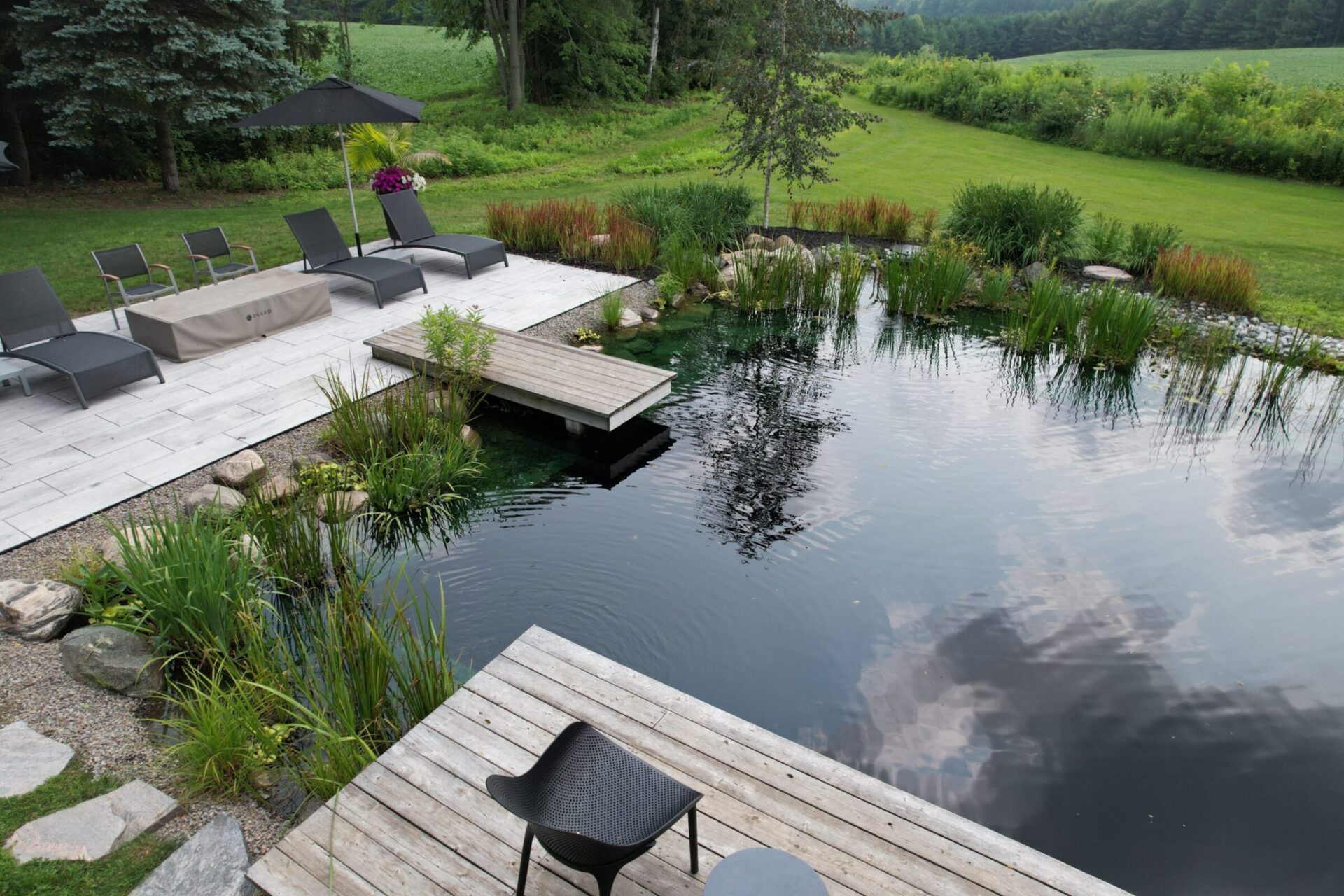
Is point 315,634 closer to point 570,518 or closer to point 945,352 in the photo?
point 570,518

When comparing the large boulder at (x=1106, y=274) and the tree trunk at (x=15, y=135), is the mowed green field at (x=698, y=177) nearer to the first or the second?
the tree trunk at (x=15, y=135)

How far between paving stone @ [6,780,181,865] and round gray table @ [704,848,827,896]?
2041 millimetres

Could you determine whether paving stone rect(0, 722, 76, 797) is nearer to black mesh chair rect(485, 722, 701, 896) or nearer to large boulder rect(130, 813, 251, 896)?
large boulder rect(130, 813, 251, 896)

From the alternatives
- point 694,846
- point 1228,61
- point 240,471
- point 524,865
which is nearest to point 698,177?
point 240,471

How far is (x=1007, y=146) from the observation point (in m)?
18.9

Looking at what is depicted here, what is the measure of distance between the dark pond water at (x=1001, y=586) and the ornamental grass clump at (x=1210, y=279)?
164cm

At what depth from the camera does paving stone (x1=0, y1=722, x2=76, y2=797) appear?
2.86m

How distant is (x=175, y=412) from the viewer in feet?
18.9

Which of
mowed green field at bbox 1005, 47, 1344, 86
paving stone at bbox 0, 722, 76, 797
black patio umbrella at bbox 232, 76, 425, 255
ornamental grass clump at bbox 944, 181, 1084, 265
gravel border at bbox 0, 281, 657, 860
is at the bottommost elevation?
gravel border at bbox 0, 281, 657, 860

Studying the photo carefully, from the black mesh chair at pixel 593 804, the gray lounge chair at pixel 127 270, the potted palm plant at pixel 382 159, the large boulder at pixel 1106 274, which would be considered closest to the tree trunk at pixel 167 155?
the potted palm plant at pixel 382 159

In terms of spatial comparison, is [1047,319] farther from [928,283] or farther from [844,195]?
[844,195]

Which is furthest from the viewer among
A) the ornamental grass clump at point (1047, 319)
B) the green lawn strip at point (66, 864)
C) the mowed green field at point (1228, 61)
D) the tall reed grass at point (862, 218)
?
the mowed green field at point (1228, 61)

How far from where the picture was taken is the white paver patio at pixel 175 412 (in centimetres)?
479

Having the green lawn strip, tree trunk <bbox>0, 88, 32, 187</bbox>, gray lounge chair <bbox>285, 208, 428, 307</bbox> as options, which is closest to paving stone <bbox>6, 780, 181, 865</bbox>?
the green lawn strip
